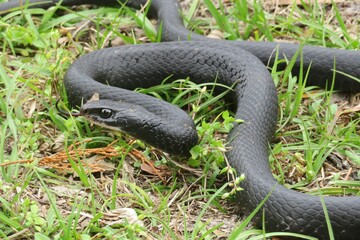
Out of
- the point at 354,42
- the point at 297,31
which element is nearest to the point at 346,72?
the point at 354,42

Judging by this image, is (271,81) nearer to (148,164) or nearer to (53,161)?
(148,164)

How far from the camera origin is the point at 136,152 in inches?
232

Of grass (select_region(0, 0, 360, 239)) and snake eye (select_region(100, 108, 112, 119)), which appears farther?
snake eye (select_region(100, 108, 112, 119))

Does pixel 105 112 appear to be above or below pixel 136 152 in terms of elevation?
above

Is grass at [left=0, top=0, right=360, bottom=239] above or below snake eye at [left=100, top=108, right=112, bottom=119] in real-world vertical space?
below

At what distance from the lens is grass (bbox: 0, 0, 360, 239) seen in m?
5.08

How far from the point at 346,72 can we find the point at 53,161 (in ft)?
8.89

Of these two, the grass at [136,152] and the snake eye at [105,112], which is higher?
the snake eye at [105,112]

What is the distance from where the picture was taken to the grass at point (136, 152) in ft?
16.7

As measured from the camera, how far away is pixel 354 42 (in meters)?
6.95

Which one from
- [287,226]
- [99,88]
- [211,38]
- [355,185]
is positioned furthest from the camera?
[211,38]

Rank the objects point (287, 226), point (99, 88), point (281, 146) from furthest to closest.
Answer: point (99, 88)
point (281, 146)
point (287, 226)

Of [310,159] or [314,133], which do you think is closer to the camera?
[310,159]

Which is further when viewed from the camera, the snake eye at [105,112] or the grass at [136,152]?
the snake eye at [105,112]
